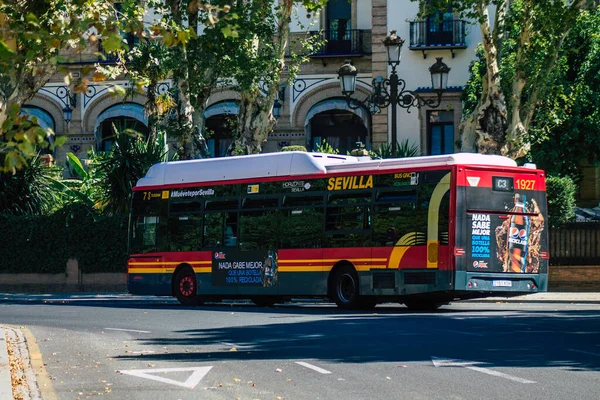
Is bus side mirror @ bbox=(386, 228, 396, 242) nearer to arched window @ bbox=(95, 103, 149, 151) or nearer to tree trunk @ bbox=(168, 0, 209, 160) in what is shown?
tree trunk @ bbox=(168, 0, 209, 160)

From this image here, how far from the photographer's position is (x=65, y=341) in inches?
723

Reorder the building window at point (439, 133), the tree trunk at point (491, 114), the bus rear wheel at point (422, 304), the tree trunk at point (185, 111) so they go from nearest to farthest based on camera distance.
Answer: the bus rear wheel at point (422, 304), the tree trunk at point (491, 114), the tree trunk at point (185, 111), the building window at point (439, 133)

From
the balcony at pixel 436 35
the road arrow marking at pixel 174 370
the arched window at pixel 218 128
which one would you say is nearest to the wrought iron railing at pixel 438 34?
the balcony at pixel 436 35

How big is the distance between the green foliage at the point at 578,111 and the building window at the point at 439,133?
3663 mm

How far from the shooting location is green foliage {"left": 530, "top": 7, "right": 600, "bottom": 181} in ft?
138

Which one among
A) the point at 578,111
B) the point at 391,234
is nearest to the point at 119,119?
the point at 578,111

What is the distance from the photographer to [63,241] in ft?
131

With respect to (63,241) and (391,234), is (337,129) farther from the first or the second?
(391,234)

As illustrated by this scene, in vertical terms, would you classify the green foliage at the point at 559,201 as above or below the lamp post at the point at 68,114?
below

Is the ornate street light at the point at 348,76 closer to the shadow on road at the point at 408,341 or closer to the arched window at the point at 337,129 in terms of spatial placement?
the shadow on road at the point at 408,341

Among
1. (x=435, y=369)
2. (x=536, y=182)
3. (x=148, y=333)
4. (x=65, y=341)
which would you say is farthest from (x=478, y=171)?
(x=435, y=369)

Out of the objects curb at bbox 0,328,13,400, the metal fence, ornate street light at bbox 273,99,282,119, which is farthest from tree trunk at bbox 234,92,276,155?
curb at bbox 0,328,13,400

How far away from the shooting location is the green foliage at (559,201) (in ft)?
114

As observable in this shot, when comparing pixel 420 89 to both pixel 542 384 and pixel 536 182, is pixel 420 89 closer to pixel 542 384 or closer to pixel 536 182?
pixel 536 182
